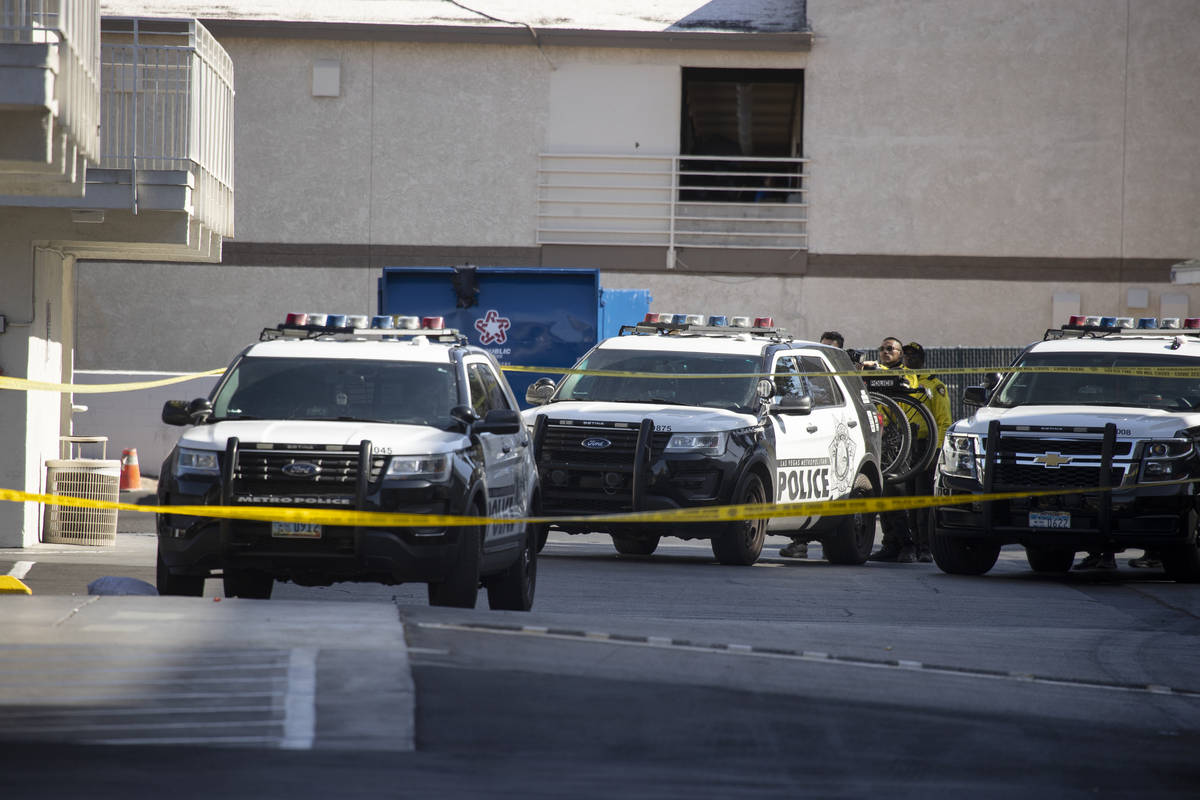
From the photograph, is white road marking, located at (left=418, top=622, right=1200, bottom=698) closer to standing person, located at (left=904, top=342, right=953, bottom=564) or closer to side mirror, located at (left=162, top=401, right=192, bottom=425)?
side mirror, located at (left=162, top=401, right=192, bottom=425)

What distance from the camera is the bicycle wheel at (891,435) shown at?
18.2 metres

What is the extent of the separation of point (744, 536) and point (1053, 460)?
8.99 ft

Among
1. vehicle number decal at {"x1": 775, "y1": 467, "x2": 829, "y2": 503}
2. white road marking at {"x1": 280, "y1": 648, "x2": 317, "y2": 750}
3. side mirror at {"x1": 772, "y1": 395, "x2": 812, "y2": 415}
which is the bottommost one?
white road marking at {"x1": 280, "y1": 648, "x2": 317, "y2": 750}

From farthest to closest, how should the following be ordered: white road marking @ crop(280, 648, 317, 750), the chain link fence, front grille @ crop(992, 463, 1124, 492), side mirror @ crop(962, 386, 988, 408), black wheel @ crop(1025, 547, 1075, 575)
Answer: the chain link fence
black wheel @ crop(1025, 547, 1075, 575)
side mirror @ crop(962, 386, 988, 408)
front grille @ crop(992, 463, 1124, 492)
white road marking @ crop(280, 648, 317, 750)

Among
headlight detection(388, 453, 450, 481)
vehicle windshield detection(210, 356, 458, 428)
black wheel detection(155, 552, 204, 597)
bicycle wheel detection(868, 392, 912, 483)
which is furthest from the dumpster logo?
headlight detection(388, 453, 450, 481)

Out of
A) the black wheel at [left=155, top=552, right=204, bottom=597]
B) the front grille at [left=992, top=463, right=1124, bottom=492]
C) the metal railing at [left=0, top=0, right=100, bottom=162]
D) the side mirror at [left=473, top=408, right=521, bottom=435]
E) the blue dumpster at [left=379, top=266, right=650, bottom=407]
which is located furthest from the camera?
the blue dumpster at [left=379, top=266, right=650, bottom=407]

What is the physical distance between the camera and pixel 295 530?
10766 millimetres

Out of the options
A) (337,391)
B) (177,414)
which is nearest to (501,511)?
(337,391)

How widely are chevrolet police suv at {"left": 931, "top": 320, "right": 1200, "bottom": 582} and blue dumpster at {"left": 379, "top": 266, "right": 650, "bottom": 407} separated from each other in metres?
7.22

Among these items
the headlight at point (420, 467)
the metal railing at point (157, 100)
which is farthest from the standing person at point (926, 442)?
the headlight at point (420, 467)

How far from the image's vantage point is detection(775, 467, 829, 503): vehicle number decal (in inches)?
651

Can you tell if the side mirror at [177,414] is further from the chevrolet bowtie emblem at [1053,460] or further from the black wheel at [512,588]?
the chevrolet bowtie emblem at [1053,460]

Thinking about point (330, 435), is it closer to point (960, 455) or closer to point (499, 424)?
point (499, 424)

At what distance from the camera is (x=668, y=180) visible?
30.5 m
